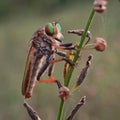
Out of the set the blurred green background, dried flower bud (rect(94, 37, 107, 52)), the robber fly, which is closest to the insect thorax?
the robber fly

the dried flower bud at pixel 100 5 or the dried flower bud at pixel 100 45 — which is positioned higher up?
the dried flower bud at pixel 100 5

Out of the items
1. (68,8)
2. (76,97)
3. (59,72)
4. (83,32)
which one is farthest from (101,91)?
(68,8)

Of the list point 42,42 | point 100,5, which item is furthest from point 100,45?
point 42,42

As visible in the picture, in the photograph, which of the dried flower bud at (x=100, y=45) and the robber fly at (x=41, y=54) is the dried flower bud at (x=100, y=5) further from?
the robber fly at (x=41, y=54)

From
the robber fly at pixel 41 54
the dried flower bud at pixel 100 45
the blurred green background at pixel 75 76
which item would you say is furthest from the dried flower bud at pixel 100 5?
the blurred green background at pixel 75 76

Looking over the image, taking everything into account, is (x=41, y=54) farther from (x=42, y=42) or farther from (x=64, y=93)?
(x=64, y=93)

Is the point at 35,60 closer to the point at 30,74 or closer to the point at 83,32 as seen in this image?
the point at 30,74
